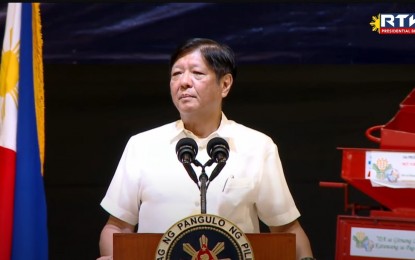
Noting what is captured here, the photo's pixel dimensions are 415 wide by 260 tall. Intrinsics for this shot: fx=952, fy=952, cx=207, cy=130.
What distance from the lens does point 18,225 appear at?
14.8 ft

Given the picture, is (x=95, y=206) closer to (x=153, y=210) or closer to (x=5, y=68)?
(x=5, y=68)

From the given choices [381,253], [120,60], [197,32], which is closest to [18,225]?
[120,60]

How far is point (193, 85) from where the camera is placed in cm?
381

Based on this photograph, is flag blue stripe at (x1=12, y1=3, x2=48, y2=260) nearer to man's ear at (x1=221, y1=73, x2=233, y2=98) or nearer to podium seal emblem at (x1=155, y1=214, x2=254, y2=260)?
man's ear at (x1=221, y1=73, x2=233, y2=98)

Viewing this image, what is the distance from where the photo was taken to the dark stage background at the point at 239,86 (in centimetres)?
465

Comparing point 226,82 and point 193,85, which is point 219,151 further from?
point 226,82

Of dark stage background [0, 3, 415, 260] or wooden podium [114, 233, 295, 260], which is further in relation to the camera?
dark stage background [0, 3, 415, 260]

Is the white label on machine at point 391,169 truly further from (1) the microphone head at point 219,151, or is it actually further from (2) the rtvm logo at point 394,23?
(1) the microphone head at point 219,151

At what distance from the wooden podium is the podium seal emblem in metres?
0.07

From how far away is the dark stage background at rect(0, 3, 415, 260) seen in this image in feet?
15.3

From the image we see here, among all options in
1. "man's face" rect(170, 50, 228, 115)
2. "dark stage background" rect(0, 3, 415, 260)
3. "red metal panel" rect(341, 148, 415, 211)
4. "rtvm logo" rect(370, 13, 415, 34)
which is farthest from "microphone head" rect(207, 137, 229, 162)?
"rtvm logo" rect(370, 13, 415, 34)

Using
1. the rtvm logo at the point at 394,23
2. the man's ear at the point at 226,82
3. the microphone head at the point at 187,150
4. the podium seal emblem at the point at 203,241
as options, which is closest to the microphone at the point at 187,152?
the microphone head at the point at 187,150

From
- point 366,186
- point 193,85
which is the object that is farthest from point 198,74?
point 366,186

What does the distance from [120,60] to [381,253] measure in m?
1.59
